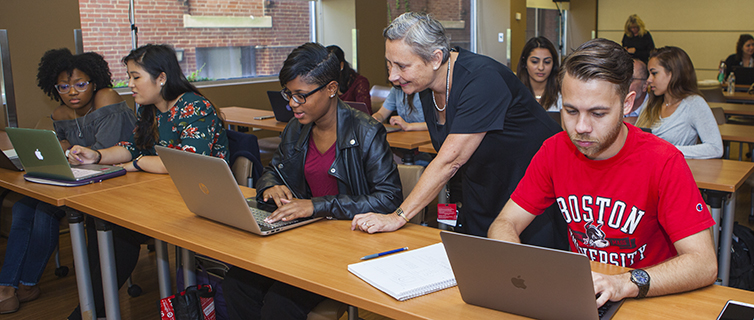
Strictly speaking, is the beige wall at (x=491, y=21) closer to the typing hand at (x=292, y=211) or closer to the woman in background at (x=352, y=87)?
the woman in background at (x=352, y=87)

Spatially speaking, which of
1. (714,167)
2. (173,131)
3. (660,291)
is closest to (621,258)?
(660,291)

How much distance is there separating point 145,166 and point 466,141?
1626 mm

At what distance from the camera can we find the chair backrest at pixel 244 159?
2.66m

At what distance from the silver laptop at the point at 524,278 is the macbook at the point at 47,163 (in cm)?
186

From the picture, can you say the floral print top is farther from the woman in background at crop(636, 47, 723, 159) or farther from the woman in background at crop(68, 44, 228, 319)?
the woman in background at crop(636, 47, 723, 159)

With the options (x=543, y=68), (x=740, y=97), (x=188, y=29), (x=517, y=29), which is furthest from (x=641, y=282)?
(x=517, y=29)

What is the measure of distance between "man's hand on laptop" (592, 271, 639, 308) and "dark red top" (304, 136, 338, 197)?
3.73 feet

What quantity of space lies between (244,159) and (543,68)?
6.70 ft

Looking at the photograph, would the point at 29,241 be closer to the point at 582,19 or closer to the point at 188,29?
the point at 188,29

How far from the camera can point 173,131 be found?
258 cm

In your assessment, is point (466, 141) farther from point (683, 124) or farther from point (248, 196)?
point (683, 124)

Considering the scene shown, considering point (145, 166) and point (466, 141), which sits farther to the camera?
point (145, 166)

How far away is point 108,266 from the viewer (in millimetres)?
2211

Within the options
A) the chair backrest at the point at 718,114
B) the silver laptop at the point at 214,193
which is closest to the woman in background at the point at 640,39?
the chair backrest at the point at 718,114
